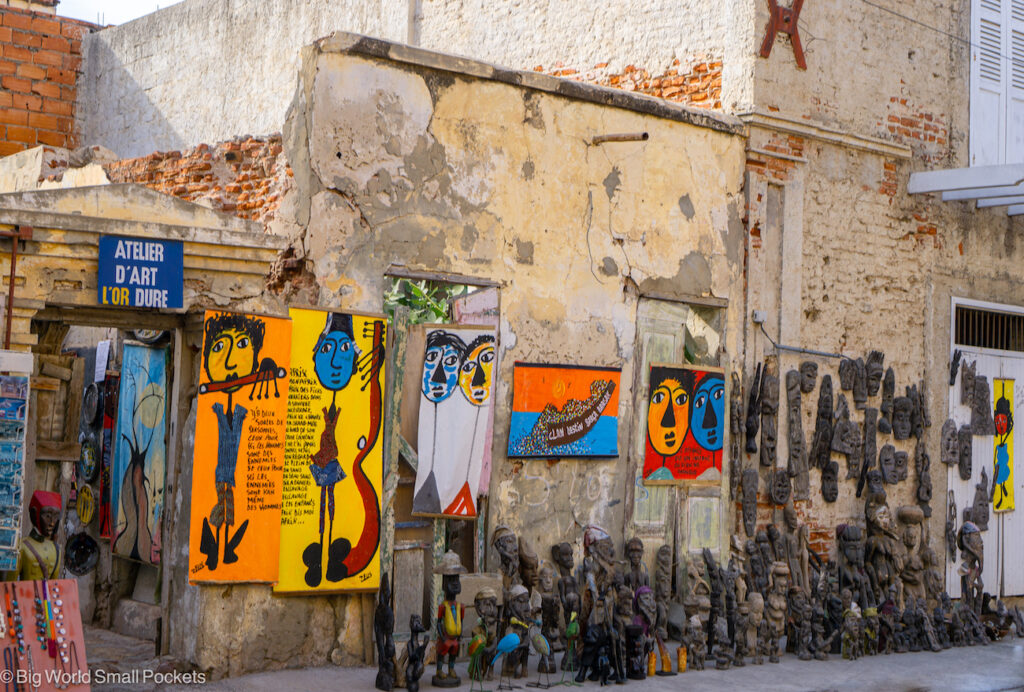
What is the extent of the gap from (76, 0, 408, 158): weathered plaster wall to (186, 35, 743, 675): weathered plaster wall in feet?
17.6

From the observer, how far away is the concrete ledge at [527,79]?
342 inches

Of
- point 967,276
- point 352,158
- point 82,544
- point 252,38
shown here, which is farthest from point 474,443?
point 252,38

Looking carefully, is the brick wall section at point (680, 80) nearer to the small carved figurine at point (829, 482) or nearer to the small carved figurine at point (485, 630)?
the small carved figurine at point (829, 482)

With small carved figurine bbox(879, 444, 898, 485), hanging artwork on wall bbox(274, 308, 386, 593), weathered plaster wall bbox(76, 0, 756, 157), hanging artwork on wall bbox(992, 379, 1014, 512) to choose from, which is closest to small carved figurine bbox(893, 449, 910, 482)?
small carved figurine bbox(879, 444, 898, 485)

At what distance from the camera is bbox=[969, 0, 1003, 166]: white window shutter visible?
12875 mm

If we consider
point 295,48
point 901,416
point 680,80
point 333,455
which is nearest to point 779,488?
point 901,416

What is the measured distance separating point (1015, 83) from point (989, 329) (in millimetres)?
2717

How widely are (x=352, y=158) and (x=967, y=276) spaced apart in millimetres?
7193

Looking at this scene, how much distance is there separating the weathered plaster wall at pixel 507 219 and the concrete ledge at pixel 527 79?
16mm

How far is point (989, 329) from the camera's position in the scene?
13133 millimetres

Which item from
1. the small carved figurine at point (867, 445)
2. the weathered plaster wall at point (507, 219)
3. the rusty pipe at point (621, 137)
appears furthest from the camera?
the small carved figurine at point (867, 445)

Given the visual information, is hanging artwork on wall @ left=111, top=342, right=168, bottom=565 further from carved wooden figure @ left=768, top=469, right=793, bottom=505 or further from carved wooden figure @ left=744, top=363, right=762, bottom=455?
carved wooden figure @ left=768, top=469, right=793, bottom=505

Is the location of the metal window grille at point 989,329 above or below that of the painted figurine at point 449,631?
above

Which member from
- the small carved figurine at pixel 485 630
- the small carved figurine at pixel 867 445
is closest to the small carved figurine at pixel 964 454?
the small carved figurine at pixel 867 445
